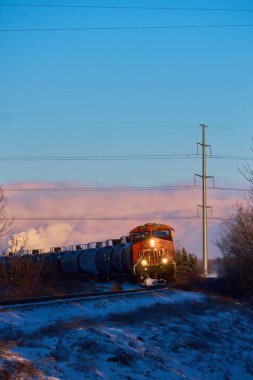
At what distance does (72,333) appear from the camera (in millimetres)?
14836

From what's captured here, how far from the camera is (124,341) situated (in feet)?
50.0

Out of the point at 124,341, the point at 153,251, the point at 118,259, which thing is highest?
the point at 153,251

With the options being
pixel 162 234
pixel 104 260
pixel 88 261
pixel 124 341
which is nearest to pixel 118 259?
pixel 104 260

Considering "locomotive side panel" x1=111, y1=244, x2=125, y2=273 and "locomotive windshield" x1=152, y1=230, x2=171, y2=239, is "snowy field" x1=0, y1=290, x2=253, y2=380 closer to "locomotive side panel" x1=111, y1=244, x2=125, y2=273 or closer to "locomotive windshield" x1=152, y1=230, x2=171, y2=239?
"locomotive side panel" x1=111, y1=244, x2=125, y2=273

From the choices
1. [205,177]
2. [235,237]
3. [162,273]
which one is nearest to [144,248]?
[162,273]

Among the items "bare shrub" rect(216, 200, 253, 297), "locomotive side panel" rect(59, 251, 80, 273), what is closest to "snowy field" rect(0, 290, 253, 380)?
"bare shrub" rect(216, 200, 253, 297)

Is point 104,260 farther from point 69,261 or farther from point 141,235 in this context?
point 69,261

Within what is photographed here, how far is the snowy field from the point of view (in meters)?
12.5

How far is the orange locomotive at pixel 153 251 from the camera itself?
115 feet

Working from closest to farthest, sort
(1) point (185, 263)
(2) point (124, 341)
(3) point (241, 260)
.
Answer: (2) point (124, 341)
(3) point (241, 260)
(1) point (185, 263)

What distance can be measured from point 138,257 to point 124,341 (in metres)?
19.6

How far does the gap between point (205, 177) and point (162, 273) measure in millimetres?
18206

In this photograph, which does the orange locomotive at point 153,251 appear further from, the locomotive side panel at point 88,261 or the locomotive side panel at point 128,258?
the locomotive side panel at point 88,261

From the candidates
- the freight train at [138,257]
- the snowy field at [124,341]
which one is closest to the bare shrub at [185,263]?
the freight train at [138,257]
